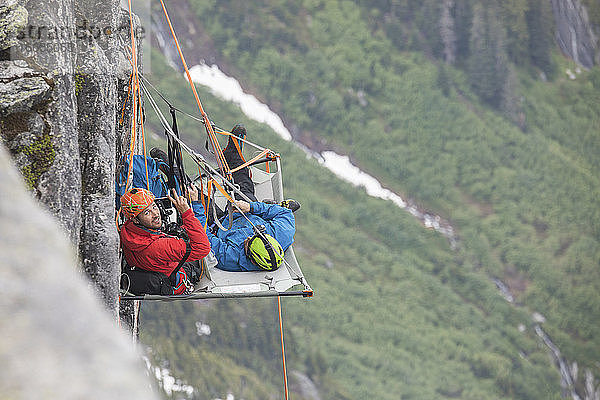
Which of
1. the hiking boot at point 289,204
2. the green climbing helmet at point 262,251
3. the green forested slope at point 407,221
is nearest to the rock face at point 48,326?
the green climbing helmet at point 262,251

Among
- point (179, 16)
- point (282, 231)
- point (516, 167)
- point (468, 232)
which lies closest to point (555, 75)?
point (516, 167)

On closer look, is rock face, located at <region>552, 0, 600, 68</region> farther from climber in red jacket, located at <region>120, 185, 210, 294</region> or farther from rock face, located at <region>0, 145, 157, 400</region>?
rock face, located at <region>0, 145, 157, 400</region>

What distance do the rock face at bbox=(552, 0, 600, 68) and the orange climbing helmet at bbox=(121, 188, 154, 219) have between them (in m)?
40.4

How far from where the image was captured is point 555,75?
39531mm

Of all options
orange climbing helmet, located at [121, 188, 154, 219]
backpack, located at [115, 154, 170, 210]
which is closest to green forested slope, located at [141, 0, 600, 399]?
backpack, located at [115, 154, 170, 210]

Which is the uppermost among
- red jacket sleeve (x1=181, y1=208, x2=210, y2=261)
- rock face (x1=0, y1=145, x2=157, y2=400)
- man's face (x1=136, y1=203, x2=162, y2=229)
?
rock face (x1=0, y1=145, x2=157, y2=400)

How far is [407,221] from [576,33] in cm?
1777

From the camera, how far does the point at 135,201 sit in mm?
3682

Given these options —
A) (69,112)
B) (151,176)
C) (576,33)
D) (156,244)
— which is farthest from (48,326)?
(576,33)

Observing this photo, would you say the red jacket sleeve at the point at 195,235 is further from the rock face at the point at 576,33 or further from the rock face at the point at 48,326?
the rock face at the point at 576,33

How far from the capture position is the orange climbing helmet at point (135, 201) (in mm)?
3656

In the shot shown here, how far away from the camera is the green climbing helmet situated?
4797mm

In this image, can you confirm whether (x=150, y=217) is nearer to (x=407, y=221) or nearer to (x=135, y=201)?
(x=135, y=201)

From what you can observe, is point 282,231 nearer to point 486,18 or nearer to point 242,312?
point 242,312
